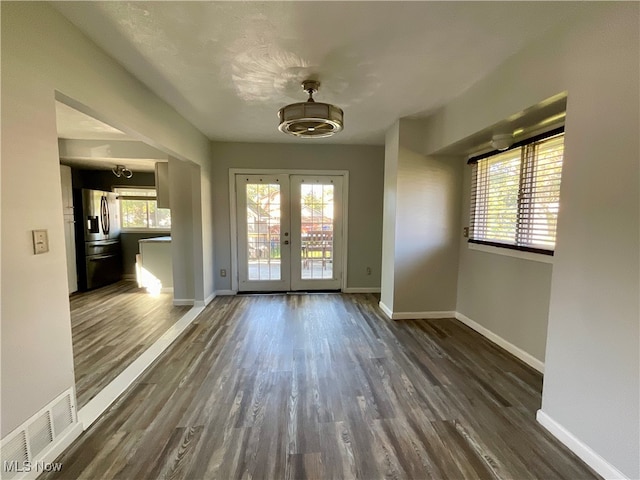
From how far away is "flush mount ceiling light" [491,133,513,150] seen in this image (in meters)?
2.35

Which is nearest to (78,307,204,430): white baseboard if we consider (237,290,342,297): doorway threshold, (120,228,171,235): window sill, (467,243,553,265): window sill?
(237,290,342,297): doorway threshold

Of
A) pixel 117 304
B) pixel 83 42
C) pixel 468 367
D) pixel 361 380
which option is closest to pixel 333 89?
pixel 83 42

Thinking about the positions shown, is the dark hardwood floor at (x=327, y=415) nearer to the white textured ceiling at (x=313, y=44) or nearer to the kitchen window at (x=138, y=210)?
the white textured ceiling at (x=313, y=44)

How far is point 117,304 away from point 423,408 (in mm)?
4280

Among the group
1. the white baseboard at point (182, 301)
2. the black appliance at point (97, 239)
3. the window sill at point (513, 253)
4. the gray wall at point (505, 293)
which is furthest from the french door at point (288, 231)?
the black appliance at point (97, 239)

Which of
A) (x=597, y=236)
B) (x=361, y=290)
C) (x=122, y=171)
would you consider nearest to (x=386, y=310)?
(x=361, y=290)

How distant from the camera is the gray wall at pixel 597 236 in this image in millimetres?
1250

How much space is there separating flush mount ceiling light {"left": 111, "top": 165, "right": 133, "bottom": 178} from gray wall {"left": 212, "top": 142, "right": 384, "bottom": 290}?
2288 millimetres

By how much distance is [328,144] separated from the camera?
4.40 m

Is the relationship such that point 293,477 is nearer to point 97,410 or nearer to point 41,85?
point 97,410

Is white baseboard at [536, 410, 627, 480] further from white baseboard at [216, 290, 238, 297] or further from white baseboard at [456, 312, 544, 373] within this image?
white baseboard at [216, 290, 238, 297]

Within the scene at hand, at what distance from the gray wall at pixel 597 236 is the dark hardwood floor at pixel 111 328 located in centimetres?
306

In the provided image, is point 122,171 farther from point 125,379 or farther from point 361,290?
point 361,290

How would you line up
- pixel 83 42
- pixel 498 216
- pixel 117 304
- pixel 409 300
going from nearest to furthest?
pixel 83 42 < pixel 498 216 < pixel 409 300 < pixel 117 304
